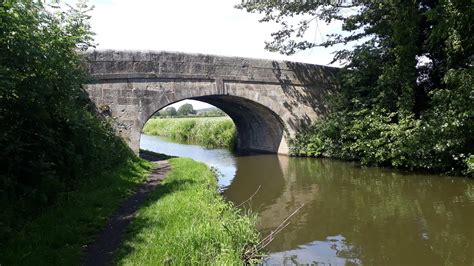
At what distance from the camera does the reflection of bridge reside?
13.5m

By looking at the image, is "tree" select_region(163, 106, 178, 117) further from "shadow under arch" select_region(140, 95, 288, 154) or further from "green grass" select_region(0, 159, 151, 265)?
"green grass" select_region(0, 159, 151, 265)

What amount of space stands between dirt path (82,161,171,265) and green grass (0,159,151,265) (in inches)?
4.2

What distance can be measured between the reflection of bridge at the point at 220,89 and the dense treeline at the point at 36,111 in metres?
3.58

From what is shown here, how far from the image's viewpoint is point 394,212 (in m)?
7.86

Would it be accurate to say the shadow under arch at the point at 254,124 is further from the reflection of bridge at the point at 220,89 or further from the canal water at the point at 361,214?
the canal water at the point at 361,214

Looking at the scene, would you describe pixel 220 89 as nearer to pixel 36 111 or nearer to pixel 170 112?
pixel 36 111

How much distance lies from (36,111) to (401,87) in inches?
471

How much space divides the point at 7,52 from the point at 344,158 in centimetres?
1312

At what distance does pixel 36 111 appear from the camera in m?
6.34

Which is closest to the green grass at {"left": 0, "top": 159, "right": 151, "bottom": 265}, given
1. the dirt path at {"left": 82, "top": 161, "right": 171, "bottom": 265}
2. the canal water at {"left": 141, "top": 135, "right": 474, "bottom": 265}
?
the dirt path at {"left": 82, "top": 161, "right": 171, "bottom": 265}

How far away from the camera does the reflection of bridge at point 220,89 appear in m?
13.5

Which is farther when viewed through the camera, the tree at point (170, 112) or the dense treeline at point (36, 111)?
the tree at point (170, 112)

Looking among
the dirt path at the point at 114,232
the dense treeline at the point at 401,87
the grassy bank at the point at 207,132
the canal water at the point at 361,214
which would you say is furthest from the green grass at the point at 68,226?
the grassy bank at the point at 207,132

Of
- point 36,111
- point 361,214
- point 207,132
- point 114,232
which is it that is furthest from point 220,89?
point 207,132
